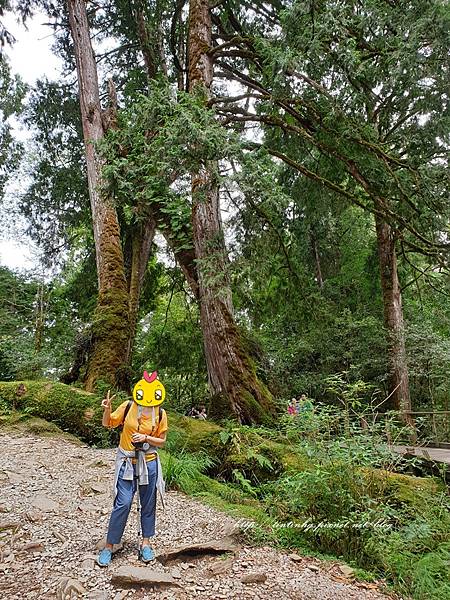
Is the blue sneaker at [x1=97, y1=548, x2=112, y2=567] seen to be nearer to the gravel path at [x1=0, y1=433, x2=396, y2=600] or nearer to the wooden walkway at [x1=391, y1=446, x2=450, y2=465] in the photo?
the gravel path at [x1=0, y1=433, x2=396, y2=600]

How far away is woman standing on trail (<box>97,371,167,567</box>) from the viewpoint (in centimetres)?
283

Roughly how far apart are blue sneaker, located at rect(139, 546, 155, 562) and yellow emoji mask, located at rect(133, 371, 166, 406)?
3.12 feet

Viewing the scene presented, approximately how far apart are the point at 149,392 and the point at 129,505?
2.47 ft

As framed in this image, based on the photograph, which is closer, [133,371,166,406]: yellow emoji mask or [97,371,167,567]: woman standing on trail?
[97,371,167,567]: woman standing on trail

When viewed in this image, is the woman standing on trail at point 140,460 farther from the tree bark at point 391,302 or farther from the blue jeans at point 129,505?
the tree bark at point 391,302

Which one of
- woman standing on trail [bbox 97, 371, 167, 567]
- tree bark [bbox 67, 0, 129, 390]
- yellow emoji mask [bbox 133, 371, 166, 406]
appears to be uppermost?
tree bark [bbox 67, 0, 129, 390]

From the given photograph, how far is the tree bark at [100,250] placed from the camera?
301 inches

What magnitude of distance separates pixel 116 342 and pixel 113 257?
2.00 metres

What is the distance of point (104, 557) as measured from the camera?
2.77 meters

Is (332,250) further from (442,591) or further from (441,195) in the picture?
(442,591)

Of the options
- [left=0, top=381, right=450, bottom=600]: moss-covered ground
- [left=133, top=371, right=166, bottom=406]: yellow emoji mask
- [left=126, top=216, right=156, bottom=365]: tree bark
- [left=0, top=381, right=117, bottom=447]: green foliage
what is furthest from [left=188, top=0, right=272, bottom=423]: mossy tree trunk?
[left=126, top=216, right=156, bottom=365]: tree bark

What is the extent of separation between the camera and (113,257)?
29.3 ft

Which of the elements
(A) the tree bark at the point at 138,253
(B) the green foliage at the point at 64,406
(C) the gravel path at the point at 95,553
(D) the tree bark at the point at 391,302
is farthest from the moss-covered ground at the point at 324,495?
(D) the tree bark at the point at 391,302

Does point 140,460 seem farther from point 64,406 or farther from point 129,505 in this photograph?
point 64,406
